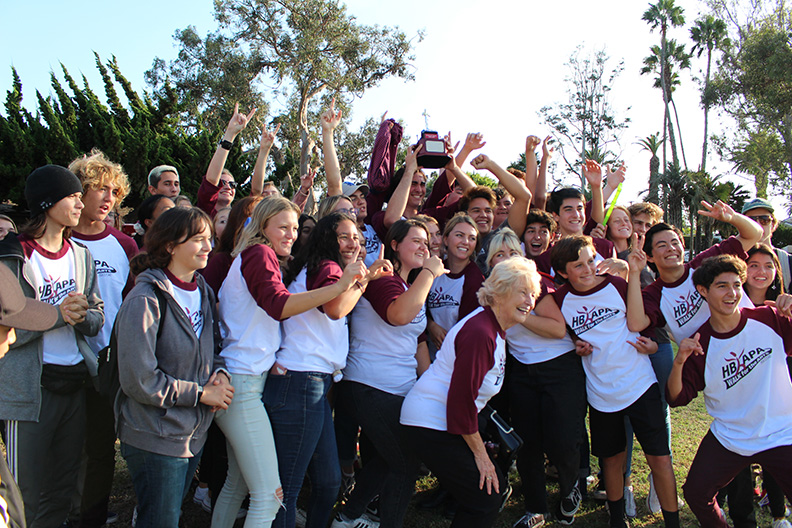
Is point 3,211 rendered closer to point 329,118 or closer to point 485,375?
point 329,118

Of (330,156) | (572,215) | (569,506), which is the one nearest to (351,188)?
(330,156)

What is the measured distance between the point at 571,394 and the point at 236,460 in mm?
2291

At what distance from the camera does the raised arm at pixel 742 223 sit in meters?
4.07

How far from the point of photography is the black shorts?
3484 mm

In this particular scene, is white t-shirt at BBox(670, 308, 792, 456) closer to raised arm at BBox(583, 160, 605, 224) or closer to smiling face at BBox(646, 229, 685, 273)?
smiling face at BBox(646, 229, 685, 273)

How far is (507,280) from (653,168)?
4010 cm

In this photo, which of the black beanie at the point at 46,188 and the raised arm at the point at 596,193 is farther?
the raised arm at the point at 596,193

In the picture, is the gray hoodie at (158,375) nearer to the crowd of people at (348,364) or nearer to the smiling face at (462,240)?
the crowd of people at (348,364)

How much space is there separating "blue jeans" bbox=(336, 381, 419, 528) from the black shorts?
4.70ft

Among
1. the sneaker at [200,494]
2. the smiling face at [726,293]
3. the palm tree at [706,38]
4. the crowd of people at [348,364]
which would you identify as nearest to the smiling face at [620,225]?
the crowd of people at [348,364]

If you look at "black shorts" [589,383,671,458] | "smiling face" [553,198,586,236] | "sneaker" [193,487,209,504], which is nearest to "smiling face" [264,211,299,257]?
"sneaker" [193,487,209,504]

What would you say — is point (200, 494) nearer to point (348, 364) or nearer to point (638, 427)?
point (348, 364)

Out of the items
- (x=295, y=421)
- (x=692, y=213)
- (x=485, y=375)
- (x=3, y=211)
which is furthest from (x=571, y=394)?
(x=692, y=213)

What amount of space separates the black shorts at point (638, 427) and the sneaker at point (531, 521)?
0.63m
